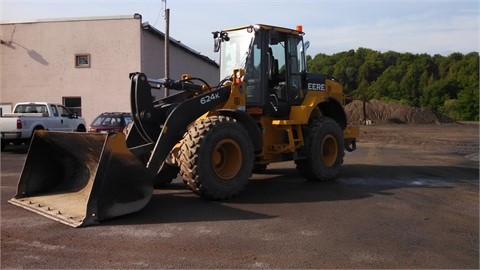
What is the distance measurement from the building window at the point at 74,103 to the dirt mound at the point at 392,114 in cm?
2919

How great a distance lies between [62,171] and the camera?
8320 mm

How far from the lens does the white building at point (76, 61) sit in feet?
85.4

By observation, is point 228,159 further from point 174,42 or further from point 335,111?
point 174,42

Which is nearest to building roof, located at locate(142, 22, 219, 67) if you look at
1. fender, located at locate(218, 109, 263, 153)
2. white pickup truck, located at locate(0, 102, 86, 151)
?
white pickup truck, located at locate(0, 102, 86, 151)

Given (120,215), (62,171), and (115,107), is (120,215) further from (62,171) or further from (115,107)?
(115,107)

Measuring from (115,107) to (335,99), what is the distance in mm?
17661

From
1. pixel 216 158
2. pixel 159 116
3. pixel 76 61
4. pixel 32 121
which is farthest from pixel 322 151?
pixel 76 61

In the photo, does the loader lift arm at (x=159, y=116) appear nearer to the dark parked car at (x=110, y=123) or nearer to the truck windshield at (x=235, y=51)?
the truck windshield at (x=235, y=51)

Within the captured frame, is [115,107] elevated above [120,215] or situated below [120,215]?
above

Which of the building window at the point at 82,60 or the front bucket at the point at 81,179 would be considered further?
the building window at the point at 82,60

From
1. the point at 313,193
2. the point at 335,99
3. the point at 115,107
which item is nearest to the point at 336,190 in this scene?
the point at 313,193

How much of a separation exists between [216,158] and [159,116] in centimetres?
119

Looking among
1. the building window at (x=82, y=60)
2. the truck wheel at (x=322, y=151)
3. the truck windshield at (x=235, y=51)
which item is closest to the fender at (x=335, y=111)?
the truck wheel at (x=322, y=151)

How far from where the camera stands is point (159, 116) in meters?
8.27
